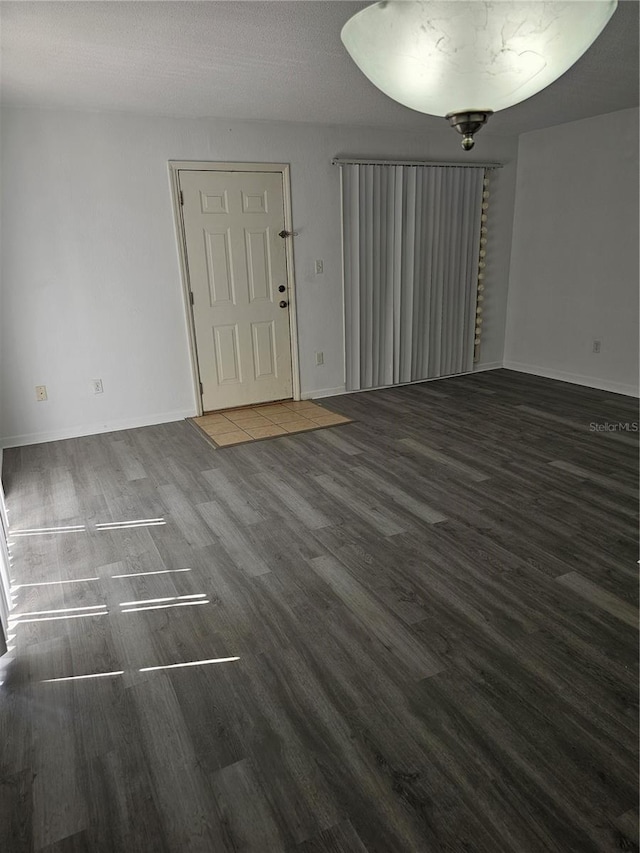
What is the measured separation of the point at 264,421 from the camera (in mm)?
4641

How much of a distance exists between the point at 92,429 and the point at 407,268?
3207 millimetres

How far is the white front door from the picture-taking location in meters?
4.46

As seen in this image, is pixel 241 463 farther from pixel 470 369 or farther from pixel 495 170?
pixel 495 170

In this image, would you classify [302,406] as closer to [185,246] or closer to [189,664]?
[185,246]

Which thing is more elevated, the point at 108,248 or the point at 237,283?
the point at 108,248

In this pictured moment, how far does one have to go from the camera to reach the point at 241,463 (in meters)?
3.76

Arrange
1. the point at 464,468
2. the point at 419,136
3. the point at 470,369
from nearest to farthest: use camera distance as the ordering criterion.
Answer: the point at 464,468
the point at 419,136
the point at 470,369

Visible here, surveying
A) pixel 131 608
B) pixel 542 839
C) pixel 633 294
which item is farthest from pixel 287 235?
pixel 542 839

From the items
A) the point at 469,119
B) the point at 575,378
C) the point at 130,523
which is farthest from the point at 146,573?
the point at 575,378

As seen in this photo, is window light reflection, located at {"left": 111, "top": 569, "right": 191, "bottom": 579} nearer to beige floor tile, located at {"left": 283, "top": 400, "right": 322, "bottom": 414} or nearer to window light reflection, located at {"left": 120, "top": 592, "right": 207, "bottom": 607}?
window light reflection, located at {"left": 120, "top": 592, "right": 207, "bottom": 607}

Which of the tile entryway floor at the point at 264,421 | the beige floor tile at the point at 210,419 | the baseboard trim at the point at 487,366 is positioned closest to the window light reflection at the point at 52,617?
the tile entryway floor at the point at 264,421

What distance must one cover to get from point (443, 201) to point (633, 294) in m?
1.93

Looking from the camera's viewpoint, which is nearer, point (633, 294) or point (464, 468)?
point (464, 468)

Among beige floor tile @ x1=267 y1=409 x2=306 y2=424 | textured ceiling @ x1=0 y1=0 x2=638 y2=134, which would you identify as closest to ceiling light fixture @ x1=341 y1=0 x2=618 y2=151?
textured ceiling @ x1=0 y1=0 x2=638 y2=134
